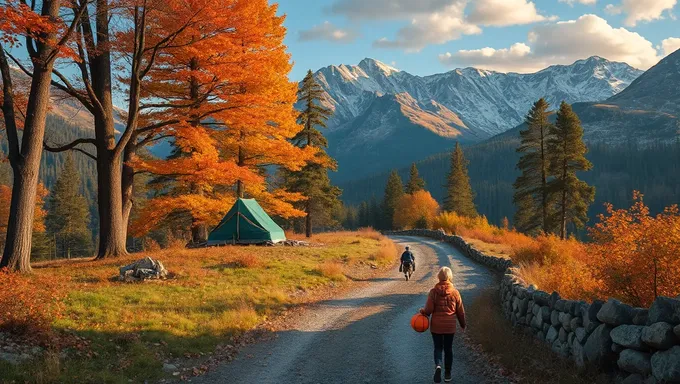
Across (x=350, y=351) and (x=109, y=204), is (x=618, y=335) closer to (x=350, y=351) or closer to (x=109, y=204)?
(x=350, y=351)

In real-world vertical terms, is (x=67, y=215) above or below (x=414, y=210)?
above

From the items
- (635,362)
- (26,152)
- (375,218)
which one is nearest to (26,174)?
(26,152)

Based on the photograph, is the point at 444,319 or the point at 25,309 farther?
the point at 25,309

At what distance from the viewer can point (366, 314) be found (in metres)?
12.2

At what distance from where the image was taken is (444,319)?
743 cm

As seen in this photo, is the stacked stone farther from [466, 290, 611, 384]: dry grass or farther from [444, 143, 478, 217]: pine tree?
[444, 143, 478, 217]: pine tree

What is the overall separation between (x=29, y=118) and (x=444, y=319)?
484 inches

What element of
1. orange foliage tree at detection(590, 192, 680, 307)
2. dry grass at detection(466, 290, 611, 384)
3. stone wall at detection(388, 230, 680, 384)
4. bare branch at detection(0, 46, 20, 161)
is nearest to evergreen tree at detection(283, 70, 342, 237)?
bare branch at detection(0, 46, 20, 161)

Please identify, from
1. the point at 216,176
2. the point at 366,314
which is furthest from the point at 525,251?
the point at 216,176

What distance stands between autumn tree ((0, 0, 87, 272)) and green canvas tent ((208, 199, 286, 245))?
10253 millimetres

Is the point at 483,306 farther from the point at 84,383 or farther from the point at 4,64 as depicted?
the point at 4,64

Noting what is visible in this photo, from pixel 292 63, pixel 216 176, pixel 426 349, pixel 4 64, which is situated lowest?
pixel 426 349

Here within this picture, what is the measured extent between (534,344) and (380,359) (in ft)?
9.50

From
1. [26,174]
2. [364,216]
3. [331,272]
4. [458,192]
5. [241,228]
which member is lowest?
[331,272]
